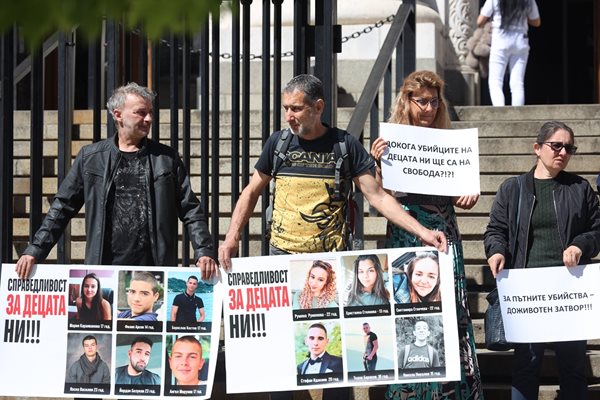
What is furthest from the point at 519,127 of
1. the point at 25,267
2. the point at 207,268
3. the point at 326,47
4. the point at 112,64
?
the point at 25,267

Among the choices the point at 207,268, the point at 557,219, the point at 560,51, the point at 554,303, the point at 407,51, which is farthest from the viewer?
the point at 560,51

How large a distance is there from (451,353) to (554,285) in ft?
2.37

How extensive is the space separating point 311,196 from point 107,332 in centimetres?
120

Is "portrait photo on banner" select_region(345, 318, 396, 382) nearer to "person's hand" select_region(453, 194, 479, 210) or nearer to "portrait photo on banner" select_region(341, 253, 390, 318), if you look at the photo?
→ "portrait photo on banner" select_region(341, 253, 390, 318)

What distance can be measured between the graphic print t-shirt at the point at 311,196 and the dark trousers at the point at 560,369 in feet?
4.06

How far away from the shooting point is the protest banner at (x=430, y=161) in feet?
21.7

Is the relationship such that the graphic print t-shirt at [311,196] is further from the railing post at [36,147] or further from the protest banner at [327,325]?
the railing post at [36,147]

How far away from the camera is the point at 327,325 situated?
626 cm

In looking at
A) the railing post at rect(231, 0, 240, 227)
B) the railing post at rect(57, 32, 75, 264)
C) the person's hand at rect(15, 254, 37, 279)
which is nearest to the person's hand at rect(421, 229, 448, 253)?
the railing post at rect(231, 0, 240, 227)

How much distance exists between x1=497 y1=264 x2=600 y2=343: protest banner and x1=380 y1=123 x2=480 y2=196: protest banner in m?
0.55

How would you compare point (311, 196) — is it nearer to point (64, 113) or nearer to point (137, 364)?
point (137, 364)

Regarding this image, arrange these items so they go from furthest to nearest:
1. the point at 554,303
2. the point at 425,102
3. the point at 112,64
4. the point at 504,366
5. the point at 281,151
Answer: the point at 504,366, the point at 112,64, the point at 425,102, the point at 554,303, the point at 281,151

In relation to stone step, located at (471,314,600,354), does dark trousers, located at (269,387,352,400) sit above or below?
below

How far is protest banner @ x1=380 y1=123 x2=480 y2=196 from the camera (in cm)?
662
